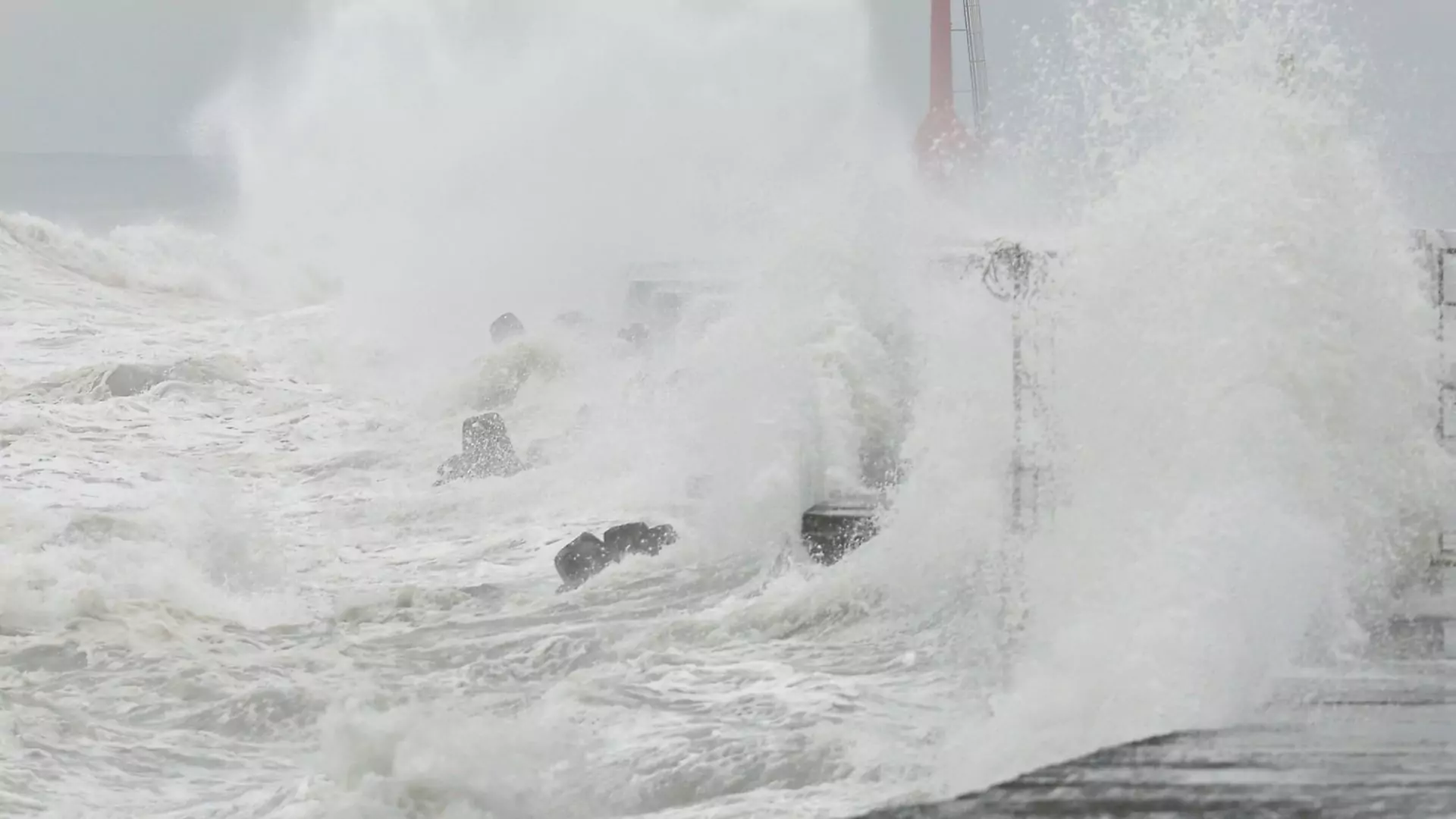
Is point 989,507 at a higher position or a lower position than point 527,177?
lower

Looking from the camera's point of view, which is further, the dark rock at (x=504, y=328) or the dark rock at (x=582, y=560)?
the dark rock at (x=504, y=328)

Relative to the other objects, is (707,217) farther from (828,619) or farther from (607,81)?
(828,619)

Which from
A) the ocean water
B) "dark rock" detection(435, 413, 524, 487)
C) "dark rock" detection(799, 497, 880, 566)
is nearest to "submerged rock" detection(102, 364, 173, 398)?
the ocean water

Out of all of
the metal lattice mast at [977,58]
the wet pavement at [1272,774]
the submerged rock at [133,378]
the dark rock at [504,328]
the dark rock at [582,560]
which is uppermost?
the metal lattice mast at [977,58]

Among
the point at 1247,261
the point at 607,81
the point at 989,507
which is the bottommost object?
the point at 989,507

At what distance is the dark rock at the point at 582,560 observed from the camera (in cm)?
760

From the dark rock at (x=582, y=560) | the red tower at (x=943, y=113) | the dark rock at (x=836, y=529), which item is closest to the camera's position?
the dark rock at (x=836, y=529)

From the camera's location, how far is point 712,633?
655 centimetres

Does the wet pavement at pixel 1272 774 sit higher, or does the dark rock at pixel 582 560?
the dark rock at pixel 582 560

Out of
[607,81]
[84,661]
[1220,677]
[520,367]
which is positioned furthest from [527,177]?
[1220,677]

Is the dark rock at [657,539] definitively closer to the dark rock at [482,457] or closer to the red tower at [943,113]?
the dark rock at [482,457]

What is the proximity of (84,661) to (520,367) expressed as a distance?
870 centimetres

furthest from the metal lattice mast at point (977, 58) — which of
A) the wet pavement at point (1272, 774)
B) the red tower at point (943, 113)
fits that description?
the wet pavement at point (1272, 774)

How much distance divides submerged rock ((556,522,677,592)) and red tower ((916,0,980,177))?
68.3ft
